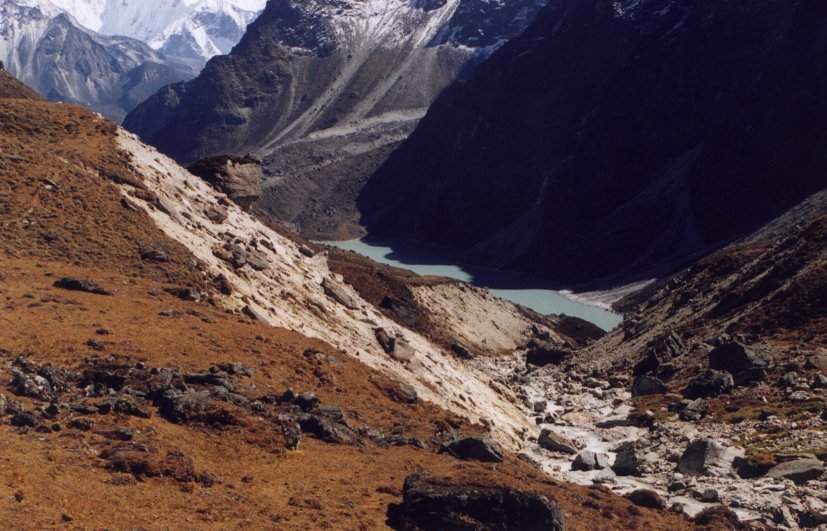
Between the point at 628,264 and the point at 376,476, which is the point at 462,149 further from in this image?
the point at 376,476

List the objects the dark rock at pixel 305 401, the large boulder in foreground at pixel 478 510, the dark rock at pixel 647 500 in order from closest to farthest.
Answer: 1. the large boulder in foreground at pixel 478 510
2. the dark rock at pixel 647 500
3. the dark rock at pixel 305 401

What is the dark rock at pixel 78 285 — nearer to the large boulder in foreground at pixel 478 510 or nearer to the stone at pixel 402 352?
the stone at pixel 402 352

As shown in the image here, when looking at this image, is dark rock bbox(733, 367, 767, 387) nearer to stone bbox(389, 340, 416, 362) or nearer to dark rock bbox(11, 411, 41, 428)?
stone bbox(389, 340, 416, 362)

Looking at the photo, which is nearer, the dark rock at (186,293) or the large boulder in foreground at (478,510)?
the large boulder in foreground at (478,510)

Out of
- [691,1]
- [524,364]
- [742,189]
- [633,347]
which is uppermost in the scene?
[691,1]

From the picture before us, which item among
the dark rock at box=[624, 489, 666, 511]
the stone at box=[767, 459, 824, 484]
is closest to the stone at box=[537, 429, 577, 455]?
the stone at box=[767, 459, 824, 484]

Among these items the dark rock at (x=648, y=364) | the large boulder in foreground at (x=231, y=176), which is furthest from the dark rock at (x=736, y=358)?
the large boulder in foreground at (x=231, y=176)

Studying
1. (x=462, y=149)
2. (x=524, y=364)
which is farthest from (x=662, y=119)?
(x=524, y=364)
